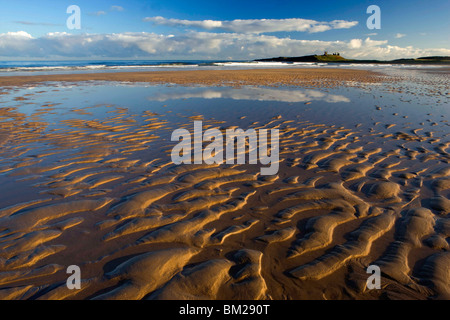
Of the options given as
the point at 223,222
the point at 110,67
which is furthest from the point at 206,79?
the point at 110,67

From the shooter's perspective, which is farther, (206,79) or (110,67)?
(110,67)

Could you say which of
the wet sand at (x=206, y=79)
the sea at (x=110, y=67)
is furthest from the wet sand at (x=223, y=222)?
the sea at (x=110, y=67)

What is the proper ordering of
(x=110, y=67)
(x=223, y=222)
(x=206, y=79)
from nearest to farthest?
(x=223, y=222), (x=206, y=79), (x=110, y=67)

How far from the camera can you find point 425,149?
533 centimetres

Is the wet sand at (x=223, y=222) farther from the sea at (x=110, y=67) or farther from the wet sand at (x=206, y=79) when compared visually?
the sea at (x=110, y=67)

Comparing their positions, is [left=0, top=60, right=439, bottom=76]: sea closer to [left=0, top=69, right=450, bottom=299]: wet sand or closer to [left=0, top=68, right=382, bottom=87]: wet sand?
[left=0, top=68, right=382, bottom=87]: wet sand

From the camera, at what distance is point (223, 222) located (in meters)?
3.02

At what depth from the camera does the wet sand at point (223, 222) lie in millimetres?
2154

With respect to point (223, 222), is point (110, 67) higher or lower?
higher

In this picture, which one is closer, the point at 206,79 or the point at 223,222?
the point at 223,222

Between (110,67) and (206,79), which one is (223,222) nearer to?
(206,79)

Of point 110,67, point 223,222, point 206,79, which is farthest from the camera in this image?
point 110,67
